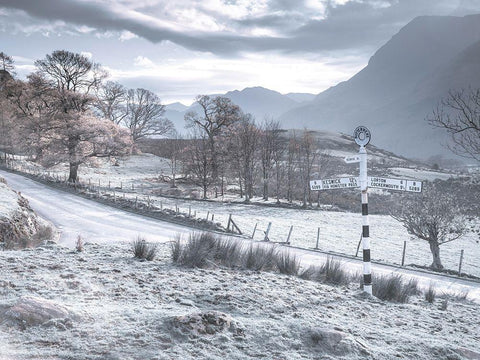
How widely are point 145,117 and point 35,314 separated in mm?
78379

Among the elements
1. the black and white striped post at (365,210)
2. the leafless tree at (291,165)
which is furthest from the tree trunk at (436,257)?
the leafless tree at (291,165)

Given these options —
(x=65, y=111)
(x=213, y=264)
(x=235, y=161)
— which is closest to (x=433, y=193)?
(x=213, y=264)

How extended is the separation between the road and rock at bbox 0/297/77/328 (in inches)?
299

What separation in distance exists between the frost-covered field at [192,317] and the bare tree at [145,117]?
73.2 m

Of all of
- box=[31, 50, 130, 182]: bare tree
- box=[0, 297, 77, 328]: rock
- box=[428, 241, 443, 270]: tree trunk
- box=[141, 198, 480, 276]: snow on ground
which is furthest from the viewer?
box=[31, 50, 130, 182]: bare tree

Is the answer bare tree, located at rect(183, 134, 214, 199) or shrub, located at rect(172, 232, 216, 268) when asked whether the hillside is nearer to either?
shrub, located at rect(172, 232, 216, 268)

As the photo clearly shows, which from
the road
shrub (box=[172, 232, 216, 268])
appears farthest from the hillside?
shrub (box=[172, 232, 216, 268])

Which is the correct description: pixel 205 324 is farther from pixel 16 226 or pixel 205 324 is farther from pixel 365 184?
pixel 16 226

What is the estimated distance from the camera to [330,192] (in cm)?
5878

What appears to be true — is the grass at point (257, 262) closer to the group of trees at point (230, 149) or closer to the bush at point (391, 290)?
the bush at point (391, 290)

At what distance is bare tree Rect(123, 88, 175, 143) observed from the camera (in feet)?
255

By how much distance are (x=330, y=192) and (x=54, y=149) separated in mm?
39902

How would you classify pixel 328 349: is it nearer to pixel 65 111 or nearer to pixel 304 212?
pixel 304 212

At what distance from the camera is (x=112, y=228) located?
20219 millimetres
